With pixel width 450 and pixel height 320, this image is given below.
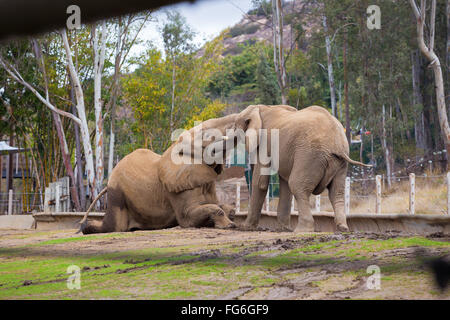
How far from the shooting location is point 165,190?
9266 millimetres

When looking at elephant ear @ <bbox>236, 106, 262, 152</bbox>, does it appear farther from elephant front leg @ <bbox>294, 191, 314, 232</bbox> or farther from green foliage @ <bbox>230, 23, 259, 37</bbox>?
green foliage @ <bbox>230, 23, 259, 37</bbox>

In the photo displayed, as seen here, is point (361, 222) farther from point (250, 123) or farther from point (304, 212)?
point (250, 123)

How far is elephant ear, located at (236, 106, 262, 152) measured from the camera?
8.75m

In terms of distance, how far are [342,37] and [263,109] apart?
22.7 meters

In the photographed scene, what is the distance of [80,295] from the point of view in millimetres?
2191

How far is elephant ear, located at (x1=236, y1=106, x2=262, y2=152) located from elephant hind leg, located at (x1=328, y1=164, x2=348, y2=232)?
143 cm

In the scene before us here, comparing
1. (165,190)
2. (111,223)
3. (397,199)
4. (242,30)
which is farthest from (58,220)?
(242,30)

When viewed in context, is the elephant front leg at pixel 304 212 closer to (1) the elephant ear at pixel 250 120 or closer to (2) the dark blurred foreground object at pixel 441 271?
(1) the elephant ear at pixel 250 120

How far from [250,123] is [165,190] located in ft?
5.79

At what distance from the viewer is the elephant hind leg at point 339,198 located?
7.68m

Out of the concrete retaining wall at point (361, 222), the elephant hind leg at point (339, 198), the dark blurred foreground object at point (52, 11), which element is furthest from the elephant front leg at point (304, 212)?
the dark blurred foreground object at point (52, 11)
